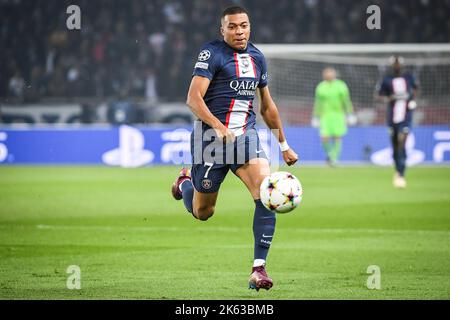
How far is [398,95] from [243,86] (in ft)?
31.0

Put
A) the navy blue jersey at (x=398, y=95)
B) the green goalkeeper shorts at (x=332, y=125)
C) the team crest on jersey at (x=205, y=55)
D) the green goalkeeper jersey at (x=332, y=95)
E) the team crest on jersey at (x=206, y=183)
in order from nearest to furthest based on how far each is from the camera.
Answer: the team crest on jersey at (x=205, y=55), the team crest on jersey at (x=206, y=183), the navy blue jersey at (x=398, y=95), the green goalkeeper shorts at (x=332, y=125), the green goalkeeper jersey at (x=332, y=95)

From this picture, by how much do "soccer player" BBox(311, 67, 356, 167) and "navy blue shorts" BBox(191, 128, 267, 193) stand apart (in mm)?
13111

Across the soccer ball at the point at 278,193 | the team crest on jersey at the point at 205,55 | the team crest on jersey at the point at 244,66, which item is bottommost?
the soccer ball at the point at 278,193

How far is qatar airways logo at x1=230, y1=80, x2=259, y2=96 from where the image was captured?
791 centimetres

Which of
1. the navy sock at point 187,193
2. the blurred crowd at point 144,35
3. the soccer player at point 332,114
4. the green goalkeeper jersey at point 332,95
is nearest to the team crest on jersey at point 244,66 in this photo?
the navy sock at point 187,193

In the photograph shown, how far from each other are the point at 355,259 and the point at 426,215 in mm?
3878

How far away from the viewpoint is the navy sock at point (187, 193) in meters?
8.84

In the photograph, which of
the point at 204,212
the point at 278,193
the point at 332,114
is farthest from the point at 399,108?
the point at 278,193

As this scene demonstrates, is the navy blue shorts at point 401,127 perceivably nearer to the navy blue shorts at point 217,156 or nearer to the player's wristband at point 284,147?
the player's wristband at point 284,147

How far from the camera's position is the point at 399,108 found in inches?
659

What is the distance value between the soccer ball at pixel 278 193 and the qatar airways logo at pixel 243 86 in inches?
31.4

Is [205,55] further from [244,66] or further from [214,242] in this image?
[214,242]

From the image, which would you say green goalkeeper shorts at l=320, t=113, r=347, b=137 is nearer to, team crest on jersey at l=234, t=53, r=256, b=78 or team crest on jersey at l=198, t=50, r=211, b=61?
team crest on jersey at l=234, t=53, r=256, b=78

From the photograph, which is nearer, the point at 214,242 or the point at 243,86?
the point at 243,86
